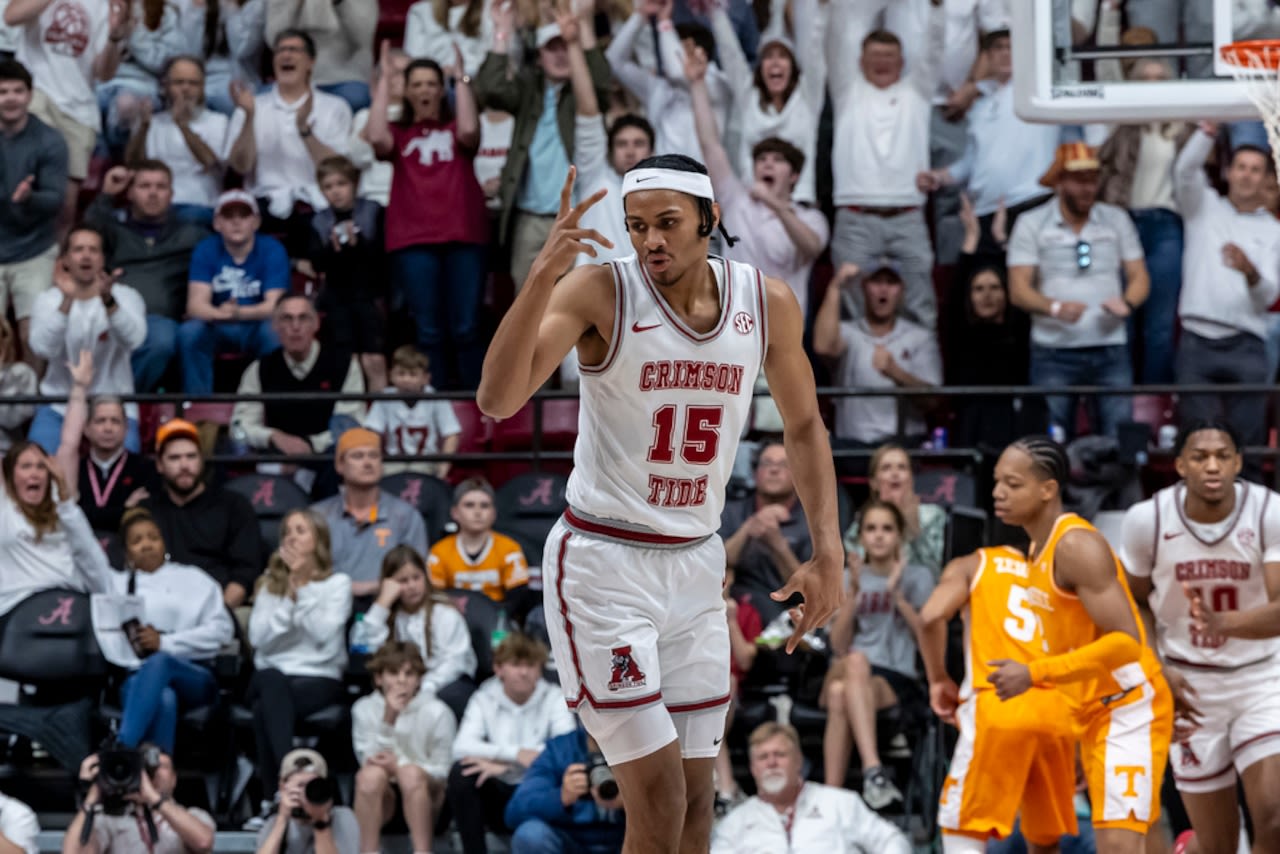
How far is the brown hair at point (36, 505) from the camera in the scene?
950 cm

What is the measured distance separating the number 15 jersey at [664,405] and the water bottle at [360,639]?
4588 millimetres

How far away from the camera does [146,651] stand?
925 centimetres

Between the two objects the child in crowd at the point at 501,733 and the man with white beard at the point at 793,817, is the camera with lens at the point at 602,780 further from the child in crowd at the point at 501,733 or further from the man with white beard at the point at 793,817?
the man with white beard at the point at 793,817

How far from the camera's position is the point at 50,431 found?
10562mm

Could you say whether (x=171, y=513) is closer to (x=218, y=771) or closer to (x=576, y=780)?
(x=218, y=771)

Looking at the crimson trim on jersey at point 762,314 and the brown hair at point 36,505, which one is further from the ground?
the crimson trim on jersey at point 762,314

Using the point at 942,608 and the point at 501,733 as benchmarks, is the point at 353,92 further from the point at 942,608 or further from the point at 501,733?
the point at 942,608

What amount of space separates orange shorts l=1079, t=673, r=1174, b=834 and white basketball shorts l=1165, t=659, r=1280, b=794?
1.94 feet

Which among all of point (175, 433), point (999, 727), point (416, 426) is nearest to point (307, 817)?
point (175, 433)

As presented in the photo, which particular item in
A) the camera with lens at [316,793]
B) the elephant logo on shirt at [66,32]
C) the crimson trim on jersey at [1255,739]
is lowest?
the camera with lens at [316,793]

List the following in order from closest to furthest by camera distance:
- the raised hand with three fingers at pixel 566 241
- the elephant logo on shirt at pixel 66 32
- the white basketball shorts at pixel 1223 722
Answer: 1. the raised hand with three fingers at pixel 566 241
2. the white basketball shorts at pixel 1223 722
3. the elephant logo on shirt at pixel 66 32

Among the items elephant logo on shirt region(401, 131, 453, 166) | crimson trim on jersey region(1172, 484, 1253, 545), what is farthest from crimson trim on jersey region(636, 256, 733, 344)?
elephant logo on shirt region(401, 131, 453, 166)

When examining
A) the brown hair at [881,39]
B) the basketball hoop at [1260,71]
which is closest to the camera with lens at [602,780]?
the basketball hoop at [1260,71]

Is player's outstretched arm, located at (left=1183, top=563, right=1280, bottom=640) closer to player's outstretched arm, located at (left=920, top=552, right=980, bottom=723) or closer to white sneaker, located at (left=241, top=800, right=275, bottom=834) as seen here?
player's outstretched arm, located at (left=920, top=552, right=980, bottom=723)
